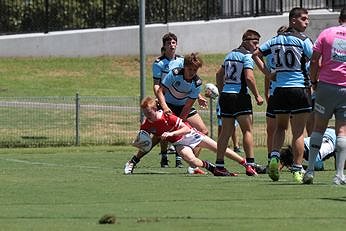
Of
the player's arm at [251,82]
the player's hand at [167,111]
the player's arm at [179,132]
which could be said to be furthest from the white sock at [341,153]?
the player's hand at [167,111]

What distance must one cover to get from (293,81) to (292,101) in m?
0.27

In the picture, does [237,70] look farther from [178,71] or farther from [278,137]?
[278,137]

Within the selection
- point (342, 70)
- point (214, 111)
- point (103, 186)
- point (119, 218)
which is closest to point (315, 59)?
point (342, 70)

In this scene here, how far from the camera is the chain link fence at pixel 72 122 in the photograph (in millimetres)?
25984

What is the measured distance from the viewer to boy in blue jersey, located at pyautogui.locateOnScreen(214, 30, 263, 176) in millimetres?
17328

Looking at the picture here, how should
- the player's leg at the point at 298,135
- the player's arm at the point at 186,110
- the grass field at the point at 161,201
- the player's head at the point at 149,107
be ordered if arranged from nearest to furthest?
the grass field at the point at 161,201
the player's leg at the point at 298,135
the player's head at the point at 149,107
the player's arm at the point at 186,110

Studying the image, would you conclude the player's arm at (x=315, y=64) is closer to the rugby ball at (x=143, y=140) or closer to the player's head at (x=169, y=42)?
the rugby ball at (x=143, y=140)

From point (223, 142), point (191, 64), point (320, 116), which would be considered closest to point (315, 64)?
point (320, 116)

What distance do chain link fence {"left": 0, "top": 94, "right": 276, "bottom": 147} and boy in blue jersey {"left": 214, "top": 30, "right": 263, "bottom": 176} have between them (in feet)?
27.7

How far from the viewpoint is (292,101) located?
50.8 feet

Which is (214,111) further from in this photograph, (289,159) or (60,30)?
(60,30)

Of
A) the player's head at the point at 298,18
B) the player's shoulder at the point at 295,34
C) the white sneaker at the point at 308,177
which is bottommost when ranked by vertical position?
the white sneaker at the point at 308,177

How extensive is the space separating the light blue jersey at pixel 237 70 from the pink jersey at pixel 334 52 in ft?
9.99

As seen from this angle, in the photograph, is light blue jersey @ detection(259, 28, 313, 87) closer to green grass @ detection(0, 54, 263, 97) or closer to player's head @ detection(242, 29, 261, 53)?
player's head @ detection(242, 29, 261, 53)
